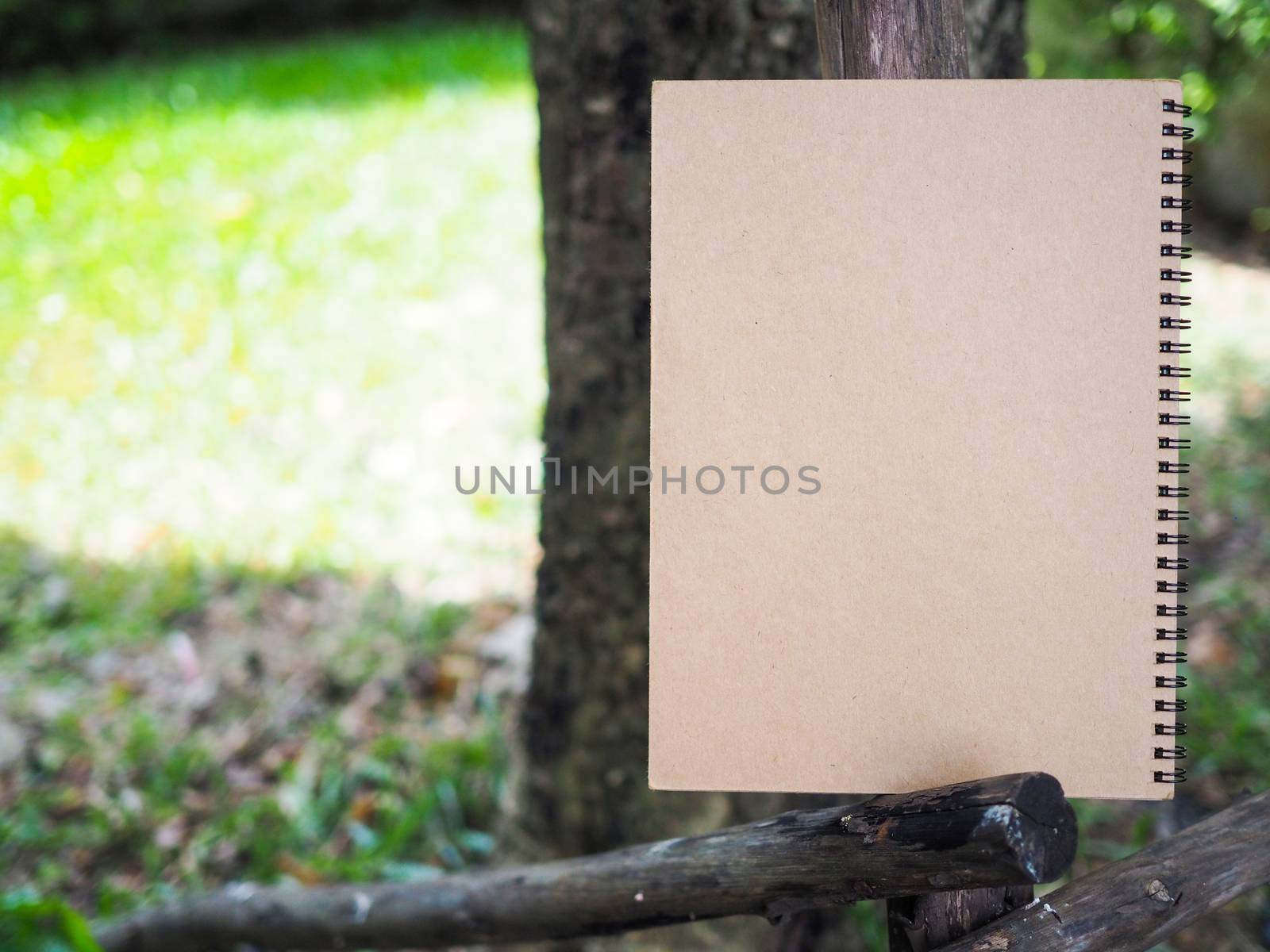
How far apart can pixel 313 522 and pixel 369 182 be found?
6.57 feet

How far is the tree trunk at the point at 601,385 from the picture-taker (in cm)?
138

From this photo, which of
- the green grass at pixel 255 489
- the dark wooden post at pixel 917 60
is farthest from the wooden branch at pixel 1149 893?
the green grass at pixel 255 489

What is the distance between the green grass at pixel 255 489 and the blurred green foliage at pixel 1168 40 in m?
1.68

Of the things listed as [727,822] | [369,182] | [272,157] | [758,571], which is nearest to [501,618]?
[727,822]

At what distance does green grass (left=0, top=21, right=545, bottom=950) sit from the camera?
1.98m

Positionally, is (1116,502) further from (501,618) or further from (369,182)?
(369,182)

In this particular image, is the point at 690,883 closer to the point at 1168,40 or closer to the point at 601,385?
the point at 601,385

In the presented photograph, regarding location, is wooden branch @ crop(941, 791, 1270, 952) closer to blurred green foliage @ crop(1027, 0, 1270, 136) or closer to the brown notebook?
the brown notebook

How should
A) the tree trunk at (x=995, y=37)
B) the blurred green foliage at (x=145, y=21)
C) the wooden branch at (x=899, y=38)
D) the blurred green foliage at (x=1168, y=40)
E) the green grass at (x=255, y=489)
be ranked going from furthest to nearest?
the blurred green foliage at (x=145, y=21) → the green grass at (x=255, y=489) → the blurred green foliage at (x=1168, y=40) → the tree trunk at (x=995, y=37) → the wooden branch at (x=899, y=38)

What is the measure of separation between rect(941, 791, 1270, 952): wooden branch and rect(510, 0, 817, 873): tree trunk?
0.77m

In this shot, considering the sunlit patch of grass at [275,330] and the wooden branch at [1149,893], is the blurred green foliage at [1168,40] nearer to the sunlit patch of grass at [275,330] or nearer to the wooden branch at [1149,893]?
the wooden branch at [1149,893]

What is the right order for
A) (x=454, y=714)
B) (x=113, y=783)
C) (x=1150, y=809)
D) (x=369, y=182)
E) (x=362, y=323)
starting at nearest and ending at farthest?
(x=1150, y=809), (x=113, y=783), (x=454, y=714), (x=362, y=323), (x=369, y=182)

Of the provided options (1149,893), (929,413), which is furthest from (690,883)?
(929,413)

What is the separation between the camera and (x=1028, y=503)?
31.2 inches
